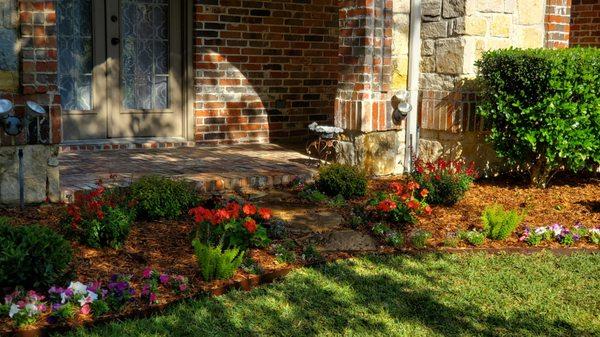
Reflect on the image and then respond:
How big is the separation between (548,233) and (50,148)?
4.06 meters

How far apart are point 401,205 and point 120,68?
183 inches

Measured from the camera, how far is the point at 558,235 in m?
5.77

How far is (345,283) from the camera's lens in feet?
15.3

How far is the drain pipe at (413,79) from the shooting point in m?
8.08

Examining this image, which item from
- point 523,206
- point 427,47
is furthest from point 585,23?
point 523,206

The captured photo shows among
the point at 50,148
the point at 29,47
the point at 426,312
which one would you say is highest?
the point at 29,47

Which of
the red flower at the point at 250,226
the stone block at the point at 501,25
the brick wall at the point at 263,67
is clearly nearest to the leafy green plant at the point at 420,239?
the red flower at the point at 250,226

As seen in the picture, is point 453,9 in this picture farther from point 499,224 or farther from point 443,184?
point 499,224

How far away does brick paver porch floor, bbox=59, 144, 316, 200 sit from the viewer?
22.6 ft

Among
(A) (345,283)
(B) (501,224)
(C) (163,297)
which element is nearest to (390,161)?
(B) (501,224)

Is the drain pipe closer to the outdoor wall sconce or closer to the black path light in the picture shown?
the outdoor wall sconce

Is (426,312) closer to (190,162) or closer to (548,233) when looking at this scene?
(548,233)

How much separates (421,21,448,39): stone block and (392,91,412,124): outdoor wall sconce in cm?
71

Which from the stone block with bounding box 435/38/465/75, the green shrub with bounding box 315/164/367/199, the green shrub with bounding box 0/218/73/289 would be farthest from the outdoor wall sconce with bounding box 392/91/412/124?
the green shrub with bounding box 0/218/73/289
